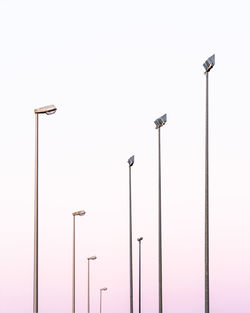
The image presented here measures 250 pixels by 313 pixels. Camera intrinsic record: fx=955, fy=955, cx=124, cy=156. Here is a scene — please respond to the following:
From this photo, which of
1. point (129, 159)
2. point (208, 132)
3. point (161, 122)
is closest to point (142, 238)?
point (129, 159)

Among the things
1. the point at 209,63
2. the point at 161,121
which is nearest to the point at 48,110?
the point at 209,63

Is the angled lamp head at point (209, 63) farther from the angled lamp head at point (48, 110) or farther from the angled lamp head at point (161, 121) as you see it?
the angled lamp head at point (161, 121)

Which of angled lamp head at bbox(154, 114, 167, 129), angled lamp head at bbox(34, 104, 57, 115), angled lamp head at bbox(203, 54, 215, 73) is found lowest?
angled lamp head at bbox(34, 104, 57, 115)

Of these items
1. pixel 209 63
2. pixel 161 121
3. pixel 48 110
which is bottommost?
pixel 48 110

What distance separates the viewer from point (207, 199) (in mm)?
29422

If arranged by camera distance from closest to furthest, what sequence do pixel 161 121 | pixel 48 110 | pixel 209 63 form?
pixel 209 63, pixel 48 110, pixel 161 121

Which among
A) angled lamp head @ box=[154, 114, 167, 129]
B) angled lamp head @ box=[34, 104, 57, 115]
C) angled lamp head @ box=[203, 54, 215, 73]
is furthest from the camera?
angled lamp head @ box=[154, 114, 167, 129]

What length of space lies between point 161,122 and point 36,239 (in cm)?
1016

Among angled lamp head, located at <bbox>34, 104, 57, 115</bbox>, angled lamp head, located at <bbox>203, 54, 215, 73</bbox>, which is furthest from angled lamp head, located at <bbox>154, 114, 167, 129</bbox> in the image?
angled lamp head, located at <bbox>34, 104, 57, 115</bbox>

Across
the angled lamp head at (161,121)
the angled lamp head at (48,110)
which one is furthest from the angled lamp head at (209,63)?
the angled lamp head at (161,121)

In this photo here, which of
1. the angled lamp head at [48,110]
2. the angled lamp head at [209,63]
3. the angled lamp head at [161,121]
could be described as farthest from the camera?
the angled lamp head at [161,121]

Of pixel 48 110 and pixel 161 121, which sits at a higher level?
pixel 161 121

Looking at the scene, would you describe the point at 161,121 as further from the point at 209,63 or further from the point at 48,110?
the point at 48,110

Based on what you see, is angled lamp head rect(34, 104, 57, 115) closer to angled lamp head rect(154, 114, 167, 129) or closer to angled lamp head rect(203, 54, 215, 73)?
angled lamp head rect(203, 54, 215, 73)
